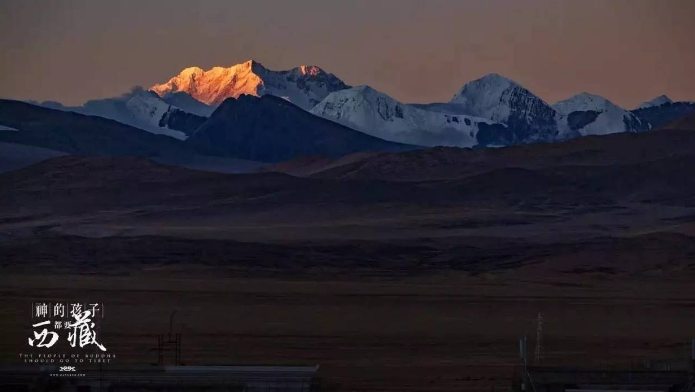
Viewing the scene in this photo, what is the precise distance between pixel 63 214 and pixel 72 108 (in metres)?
65.9

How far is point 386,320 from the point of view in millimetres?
46781

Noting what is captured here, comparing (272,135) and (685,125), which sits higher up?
(272,135)

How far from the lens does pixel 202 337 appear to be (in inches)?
1633

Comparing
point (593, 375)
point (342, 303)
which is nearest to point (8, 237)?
point (342, 303)

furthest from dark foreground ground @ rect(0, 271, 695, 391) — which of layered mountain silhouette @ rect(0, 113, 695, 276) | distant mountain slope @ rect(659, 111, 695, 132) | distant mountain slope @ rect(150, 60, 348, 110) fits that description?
distant mountain slope @ rect(150, 60, 348, 110)

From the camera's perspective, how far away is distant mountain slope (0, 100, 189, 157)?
436 ft

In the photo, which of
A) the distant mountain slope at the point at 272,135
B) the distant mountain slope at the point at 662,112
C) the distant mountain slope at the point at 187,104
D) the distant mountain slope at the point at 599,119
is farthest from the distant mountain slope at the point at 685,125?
the distant mountain slope at the point at 187,104

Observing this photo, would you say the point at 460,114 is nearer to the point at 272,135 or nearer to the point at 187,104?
the point at 272,135

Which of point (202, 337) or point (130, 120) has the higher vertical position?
point (130, 120)

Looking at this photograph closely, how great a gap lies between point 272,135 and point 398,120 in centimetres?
1700

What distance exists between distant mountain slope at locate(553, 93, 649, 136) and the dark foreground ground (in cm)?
9924

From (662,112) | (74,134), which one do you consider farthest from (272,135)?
(662,112)

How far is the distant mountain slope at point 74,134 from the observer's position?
436 ft

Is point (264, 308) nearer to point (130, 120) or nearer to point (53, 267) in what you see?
point (53, 267)
